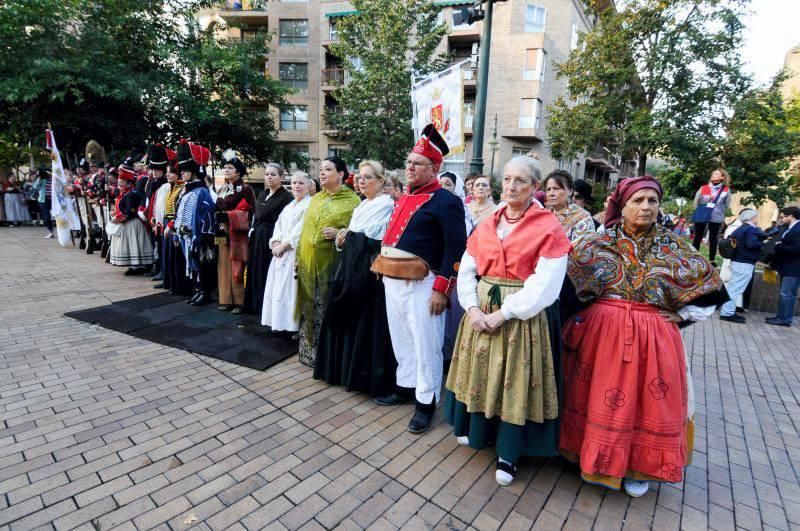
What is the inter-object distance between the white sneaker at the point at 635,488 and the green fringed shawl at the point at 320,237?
2.78 m

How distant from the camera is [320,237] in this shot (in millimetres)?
4031

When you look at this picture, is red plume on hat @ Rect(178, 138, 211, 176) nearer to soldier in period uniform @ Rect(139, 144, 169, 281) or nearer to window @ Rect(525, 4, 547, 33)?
soldier in period uniform @ Rect(139, 144, 169, 281)

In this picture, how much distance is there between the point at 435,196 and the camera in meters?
3.10

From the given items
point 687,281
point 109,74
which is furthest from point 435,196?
point 109,74

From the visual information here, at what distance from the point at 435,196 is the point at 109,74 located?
1387 centimetres

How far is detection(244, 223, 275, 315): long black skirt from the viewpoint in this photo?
208 inches

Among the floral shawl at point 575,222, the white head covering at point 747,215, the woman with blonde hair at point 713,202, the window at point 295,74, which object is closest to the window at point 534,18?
the window at point 295,74

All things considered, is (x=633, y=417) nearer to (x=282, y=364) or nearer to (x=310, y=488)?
(x=310, y=488)

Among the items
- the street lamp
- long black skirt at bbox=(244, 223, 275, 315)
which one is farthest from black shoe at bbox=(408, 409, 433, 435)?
the street lamp

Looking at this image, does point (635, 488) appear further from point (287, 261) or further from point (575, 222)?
point (287, 261)

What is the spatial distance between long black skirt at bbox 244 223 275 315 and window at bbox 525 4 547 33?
26.0 meters

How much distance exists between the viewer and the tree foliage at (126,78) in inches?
469

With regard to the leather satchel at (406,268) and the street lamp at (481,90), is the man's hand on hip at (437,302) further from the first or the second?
the street lamp at (481,90)

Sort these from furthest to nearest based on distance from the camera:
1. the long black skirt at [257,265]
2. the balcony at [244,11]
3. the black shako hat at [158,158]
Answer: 1. the balcony at [244,11]
2. the black shako hat at [158,158]
3. the long black skirt at [257,265]
